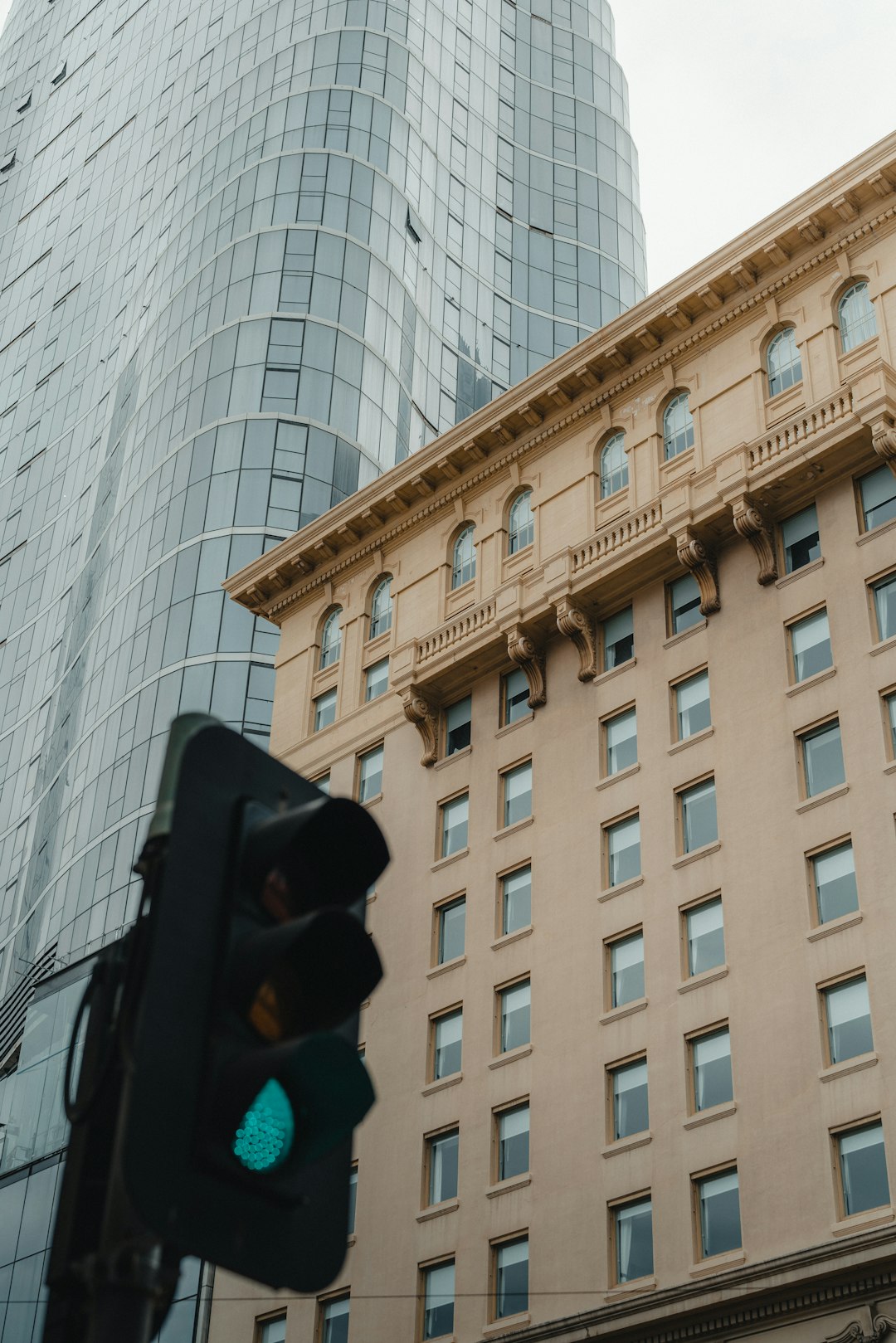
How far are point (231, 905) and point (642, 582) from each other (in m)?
38.9

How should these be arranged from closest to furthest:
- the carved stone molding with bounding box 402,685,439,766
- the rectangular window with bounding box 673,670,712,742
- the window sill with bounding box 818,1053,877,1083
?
the window sill with bounding box 818,1053,877,1083 < the rectangular window with bounding box 673,670,712,742 < the carved stone molding with bounding box 402,685,439,766

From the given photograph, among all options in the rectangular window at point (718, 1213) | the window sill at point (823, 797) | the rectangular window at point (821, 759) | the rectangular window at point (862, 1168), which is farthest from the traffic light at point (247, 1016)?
the rectangular window at point (821, 759)

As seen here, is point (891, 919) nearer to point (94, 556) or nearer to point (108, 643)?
point (108, 643)

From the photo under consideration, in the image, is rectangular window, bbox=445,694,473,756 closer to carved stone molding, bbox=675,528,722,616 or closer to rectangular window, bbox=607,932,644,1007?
carved stone molding, bbox=675,528,722,616

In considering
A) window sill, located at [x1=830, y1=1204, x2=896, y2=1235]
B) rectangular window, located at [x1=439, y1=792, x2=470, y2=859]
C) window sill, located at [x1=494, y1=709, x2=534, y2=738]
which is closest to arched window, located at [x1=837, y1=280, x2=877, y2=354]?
window sill, located at [x1=494, y1=709, x2=534, y2=738]

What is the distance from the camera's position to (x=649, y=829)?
38156 mm

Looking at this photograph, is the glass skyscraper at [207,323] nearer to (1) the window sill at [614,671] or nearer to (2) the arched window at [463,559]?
(2) the arched window at [463,559]

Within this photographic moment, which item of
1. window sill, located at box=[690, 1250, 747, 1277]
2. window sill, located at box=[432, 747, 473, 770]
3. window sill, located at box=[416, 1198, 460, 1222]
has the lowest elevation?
window sill, located at box=[690, 1250, 747, 1277]

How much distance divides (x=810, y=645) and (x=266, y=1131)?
114 ft

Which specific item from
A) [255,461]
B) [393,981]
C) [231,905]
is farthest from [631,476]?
[231,905]

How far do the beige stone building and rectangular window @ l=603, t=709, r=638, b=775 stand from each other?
0.25 ft

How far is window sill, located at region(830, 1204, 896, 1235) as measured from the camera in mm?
29562

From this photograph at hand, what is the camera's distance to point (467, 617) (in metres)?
45.6

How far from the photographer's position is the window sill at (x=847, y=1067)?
103 feet
